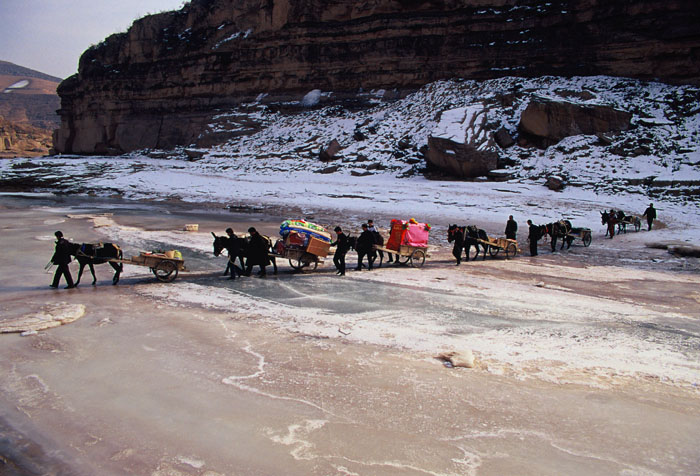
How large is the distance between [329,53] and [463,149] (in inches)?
970

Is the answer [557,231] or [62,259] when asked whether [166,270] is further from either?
[557,231]

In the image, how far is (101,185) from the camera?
35.8 meters

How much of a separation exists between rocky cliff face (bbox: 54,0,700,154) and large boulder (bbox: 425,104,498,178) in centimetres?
1308

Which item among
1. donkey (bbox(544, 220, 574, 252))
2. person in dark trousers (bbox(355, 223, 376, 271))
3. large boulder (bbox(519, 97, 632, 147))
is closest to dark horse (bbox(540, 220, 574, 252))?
donkey (bbox(544, 220, 574, 252))

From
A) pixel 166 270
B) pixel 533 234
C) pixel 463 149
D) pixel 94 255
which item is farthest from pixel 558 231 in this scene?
pixel 463 149

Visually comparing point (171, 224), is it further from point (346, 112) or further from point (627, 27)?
point (627, 27)

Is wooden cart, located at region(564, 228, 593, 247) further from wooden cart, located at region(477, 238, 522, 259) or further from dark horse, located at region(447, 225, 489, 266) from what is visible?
dark horse, located at region(447, 225, 489, 266)

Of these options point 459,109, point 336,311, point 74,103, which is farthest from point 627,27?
point 74,103

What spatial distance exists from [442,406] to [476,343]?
2.04 m

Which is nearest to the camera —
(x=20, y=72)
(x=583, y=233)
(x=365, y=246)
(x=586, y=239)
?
(x=365, y=246)

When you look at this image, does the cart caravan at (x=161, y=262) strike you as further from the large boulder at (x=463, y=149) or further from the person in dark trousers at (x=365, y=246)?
the large boulder at (x=463, y=149)

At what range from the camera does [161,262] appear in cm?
1037

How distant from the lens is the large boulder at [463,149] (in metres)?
31.5

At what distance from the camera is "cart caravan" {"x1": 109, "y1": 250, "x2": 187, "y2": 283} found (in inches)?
402
